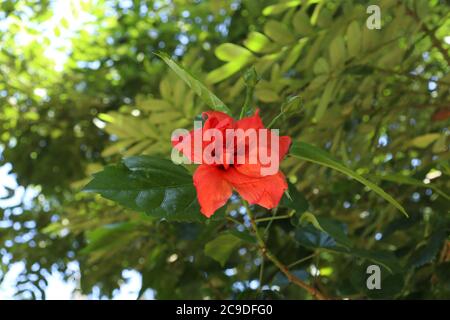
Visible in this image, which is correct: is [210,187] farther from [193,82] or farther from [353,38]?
[353,38]

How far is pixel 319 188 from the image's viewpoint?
4.28 feet

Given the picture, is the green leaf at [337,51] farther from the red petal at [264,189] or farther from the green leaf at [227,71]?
the red petal at [264,189]

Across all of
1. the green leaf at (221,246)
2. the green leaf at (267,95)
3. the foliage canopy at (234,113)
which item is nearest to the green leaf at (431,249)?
the foliage canopy at (234,113)

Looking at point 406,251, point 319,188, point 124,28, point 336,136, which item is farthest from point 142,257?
point 124,28

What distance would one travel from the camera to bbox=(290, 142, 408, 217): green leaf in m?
0.60

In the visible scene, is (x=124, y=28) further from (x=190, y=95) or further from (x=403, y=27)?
(x=403, y=27)

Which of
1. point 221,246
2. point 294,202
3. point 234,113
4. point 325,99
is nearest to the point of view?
point 294,202

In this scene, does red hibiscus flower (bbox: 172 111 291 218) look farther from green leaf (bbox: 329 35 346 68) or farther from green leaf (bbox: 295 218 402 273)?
green leaf (bbox: 329 35 346 68)

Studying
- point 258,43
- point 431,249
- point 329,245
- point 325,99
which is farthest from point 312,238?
point 258,43

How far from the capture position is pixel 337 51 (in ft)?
3.47

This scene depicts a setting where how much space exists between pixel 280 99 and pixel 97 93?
2.90 feet

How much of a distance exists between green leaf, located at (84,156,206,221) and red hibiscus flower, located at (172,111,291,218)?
0.06 metres

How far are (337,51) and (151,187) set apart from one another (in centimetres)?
52

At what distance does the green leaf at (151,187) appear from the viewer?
0.62 metres
